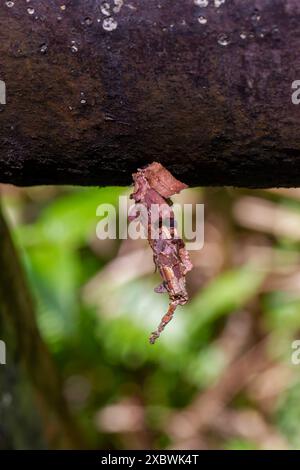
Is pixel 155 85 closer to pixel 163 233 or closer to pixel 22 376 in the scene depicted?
pixel 163 233

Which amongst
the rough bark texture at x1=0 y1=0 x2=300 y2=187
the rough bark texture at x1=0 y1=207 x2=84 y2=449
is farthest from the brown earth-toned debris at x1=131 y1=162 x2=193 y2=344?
the rough bark texture at x1=0 y1=207 x2=84 y2=449

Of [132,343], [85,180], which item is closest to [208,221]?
[132,343]

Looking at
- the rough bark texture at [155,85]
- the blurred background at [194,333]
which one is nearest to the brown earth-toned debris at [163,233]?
the rough bark texture at [155,85]

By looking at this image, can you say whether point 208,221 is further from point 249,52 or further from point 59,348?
point 249,52

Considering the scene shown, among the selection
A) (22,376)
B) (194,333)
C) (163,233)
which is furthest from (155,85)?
(194,333)

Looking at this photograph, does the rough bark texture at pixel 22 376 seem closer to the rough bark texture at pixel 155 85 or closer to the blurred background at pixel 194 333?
the blurred background at pixel 194 333
